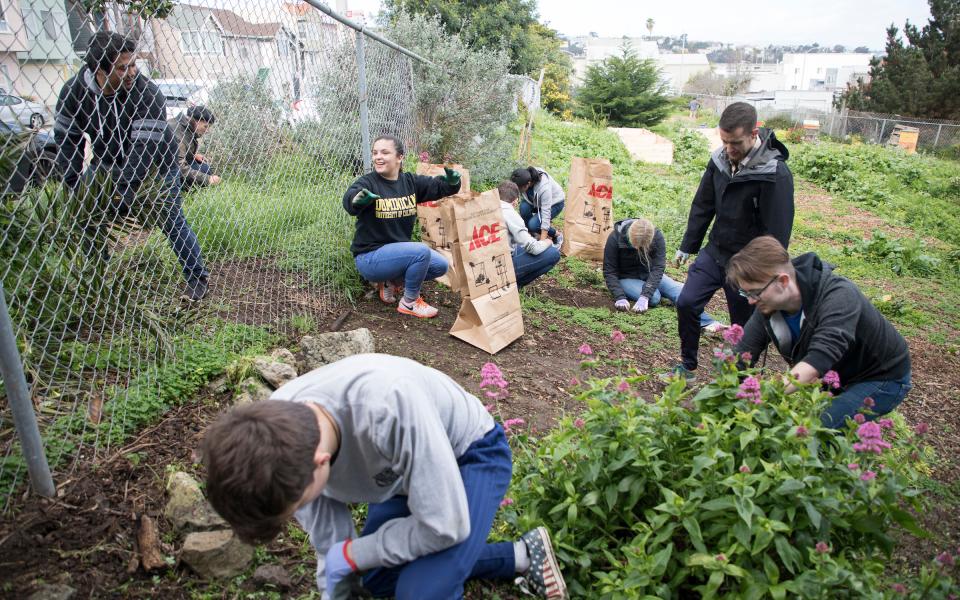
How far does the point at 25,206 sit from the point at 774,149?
12.9 ft

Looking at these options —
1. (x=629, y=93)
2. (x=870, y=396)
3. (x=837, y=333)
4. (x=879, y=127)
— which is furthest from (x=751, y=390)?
(x=879, y=127)

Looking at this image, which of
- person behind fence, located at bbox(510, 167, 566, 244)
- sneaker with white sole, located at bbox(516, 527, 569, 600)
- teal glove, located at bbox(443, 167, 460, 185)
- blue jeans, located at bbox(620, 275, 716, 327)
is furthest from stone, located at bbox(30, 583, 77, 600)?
person behind fence, located at bbox(510, 167, 566, 244)

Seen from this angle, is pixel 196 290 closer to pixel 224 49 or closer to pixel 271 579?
pixel 224 49

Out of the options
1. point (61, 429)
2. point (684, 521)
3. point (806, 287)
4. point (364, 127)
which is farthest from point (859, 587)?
point (364, 127)

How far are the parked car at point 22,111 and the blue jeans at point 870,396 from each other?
3.62m

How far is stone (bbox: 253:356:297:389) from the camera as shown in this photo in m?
3.14

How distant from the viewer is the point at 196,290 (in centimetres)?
374

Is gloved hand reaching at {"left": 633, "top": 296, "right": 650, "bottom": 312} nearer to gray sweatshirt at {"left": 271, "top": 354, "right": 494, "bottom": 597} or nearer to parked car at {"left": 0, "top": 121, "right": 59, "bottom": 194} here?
gray sweatshirt at {"left": 271, "top": 354, "right": 494, "bottom": 597}

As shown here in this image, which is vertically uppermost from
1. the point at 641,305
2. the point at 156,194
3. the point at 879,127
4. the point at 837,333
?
the point at 156,194

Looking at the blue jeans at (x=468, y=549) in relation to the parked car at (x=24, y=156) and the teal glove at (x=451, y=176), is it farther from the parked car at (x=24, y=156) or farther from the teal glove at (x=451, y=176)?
the teal glove at (x=451, y=176)

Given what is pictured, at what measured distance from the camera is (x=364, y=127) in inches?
198

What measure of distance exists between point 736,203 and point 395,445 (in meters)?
3.01

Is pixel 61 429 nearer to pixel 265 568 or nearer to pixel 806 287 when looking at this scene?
pixel 265 568

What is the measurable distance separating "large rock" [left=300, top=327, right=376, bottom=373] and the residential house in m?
1.59
